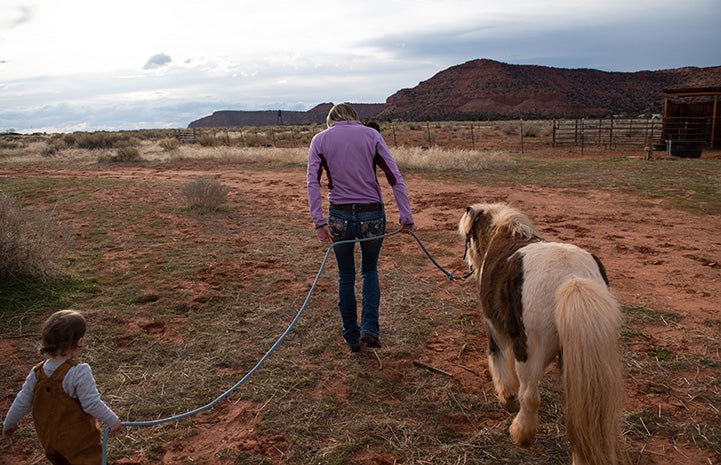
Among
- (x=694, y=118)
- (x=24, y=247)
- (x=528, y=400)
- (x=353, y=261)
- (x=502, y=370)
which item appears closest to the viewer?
(x=528, y=400)

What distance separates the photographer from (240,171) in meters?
16.5

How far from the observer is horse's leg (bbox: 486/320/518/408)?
2.99 metres

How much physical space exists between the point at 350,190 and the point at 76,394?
7.13ft

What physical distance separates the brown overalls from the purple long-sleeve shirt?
1.92 meters

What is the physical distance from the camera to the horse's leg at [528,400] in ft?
8.23

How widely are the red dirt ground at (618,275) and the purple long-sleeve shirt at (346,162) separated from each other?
4.44 ft

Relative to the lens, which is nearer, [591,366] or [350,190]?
[591,366]

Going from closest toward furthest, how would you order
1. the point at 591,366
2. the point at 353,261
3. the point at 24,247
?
the point at 591,366
the point at 353,261
the point at 24,247

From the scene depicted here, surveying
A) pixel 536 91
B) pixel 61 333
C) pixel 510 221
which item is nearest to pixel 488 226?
pixel 510 221

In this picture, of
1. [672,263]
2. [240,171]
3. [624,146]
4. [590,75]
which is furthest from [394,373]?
[590,75]

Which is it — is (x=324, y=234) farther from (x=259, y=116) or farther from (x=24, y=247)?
(x=259, y=116)

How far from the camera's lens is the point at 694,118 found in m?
18.8

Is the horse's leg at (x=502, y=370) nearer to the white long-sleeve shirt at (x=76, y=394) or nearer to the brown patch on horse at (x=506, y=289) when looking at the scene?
the brown patch on horse at (x=506, y=289)

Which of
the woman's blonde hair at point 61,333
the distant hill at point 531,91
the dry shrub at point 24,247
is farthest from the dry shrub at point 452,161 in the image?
the distant hill at point 531,91
